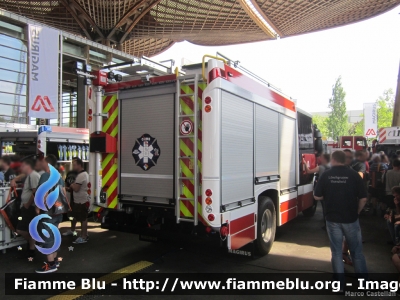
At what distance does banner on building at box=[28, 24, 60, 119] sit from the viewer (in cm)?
1397

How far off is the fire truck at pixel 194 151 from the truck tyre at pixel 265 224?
0.02 m

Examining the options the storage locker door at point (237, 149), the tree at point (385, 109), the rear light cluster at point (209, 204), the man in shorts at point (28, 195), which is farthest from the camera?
the tree at point (385, 109)

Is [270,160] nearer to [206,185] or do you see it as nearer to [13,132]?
[206,185]

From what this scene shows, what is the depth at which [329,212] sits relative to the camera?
420 cm

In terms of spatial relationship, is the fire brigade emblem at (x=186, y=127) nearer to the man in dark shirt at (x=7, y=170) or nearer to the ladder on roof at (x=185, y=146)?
the ladder on roof at (x=185, y=146)

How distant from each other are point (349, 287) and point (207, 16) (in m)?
31.3

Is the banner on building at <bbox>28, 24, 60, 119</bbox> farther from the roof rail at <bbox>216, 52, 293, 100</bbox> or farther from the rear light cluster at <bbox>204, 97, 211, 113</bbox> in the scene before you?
the rear light cluster at <bbox>204, 97, 211, 113</bbox>

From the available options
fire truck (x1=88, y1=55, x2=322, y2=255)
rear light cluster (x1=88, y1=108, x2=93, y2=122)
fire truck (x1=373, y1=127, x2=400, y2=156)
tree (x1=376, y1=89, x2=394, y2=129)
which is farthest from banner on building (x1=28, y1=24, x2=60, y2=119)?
tree (x1=376, y1=89, x2=394, y2=129)

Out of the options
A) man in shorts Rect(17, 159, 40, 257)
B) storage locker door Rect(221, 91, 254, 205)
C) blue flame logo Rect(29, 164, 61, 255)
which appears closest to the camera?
storage locker door Rect(221, 91, 254, 205)

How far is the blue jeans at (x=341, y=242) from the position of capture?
4094 mm

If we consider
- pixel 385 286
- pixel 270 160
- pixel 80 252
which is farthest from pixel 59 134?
pixel 385 286

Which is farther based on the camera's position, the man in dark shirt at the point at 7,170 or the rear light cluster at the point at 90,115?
the man in dark shirt at the point at 7,170

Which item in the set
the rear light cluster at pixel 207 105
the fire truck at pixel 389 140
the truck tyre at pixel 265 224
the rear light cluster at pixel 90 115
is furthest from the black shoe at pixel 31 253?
the fire truck at pixel 389 140

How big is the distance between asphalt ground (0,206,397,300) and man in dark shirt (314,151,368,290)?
1.76ft
